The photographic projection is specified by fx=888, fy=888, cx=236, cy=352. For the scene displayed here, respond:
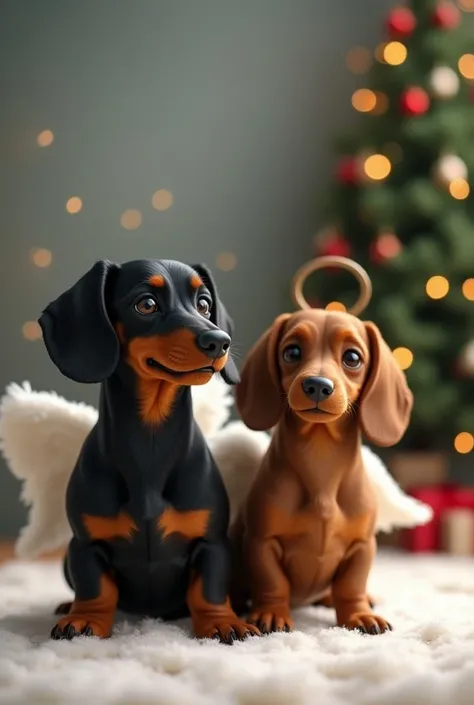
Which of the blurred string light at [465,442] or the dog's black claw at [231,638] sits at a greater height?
the blurred string light at [465,442]

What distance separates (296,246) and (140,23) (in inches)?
35.5

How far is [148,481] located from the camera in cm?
136

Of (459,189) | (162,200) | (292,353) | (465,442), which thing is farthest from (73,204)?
(292,353)

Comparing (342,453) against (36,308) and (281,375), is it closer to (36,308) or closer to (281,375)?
(281,375)

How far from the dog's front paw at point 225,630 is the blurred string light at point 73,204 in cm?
173

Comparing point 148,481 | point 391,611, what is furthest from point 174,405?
point 391,611

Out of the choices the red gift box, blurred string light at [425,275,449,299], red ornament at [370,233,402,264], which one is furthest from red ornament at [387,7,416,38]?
the red gift box

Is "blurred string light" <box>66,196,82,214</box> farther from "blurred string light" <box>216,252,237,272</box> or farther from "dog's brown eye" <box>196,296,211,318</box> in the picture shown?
"dog's brown eye" <box>196,296,211,318</box>

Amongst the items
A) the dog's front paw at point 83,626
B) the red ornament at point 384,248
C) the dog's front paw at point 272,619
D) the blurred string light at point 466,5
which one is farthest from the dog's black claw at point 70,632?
the blurred string light at point 466,5

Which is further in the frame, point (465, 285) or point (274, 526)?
point (465, 285)

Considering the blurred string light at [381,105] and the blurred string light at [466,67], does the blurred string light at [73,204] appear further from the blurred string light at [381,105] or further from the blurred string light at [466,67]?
the blurred string light at [466,67]

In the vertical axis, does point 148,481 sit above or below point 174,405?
below

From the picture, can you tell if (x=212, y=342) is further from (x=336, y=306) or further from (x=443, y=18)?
(x=443, y=18)

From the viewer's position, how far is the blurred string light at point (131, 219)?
9.39ft
